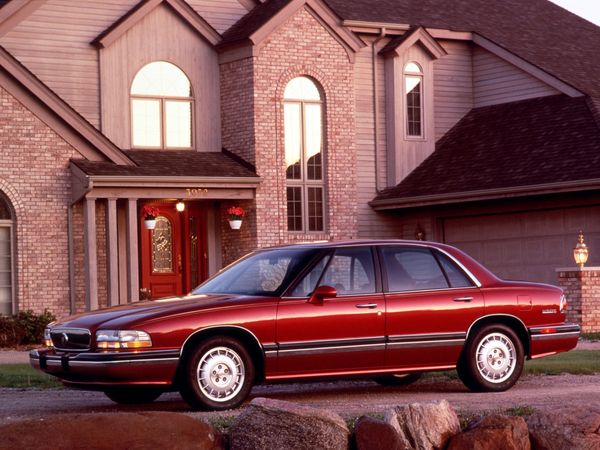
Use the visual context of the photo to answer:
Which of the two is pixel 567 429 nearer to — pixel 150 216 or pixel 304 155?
pixel 150 216

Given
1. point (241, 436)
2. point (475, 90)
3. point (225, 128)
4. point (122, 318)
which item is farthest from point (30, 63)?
point (241, 436)

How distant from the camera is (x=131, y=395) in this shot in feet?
43.0

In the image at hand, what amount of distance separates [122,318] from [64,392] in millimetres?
2807

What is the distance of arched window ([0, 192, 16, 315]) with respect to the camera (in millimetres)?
24453

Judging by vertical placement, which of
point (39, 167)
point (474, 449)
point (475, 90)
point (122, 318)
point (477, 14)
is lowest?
point (474, 449)

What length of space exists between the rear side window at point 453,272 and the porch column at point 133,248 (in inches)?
480

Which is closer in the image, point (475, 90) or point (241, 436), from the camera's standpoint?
point (241, 436)

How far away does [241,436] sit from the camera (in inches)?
378

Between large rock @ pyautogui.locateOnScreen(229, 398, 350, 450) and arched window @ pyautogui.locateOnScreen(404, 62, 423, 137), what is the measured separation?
2047 centimetres

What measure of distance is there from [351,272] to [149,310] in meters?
2.10

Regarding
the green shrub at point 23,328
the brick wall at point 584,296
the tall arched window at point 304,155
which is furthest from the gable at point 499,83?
the green shrub at point 23,328

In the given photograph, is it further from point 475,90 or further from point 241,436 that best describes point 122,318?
point 475,90

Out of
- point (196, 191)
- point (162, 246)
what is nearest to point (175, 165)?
point (196, 191)

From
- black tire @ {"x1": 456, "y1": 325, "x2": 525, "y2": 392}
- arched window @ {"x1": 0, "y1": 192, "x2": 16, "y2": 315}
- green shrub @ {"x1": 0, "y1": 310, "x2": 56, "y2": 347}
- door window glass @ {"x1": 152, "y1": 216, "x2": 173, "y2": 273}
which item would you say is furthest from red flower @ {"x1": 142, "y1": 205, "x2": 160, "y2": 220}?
black tire @ {"x1": 456, "y1": 325, "x2": 525, "y2": 392}
